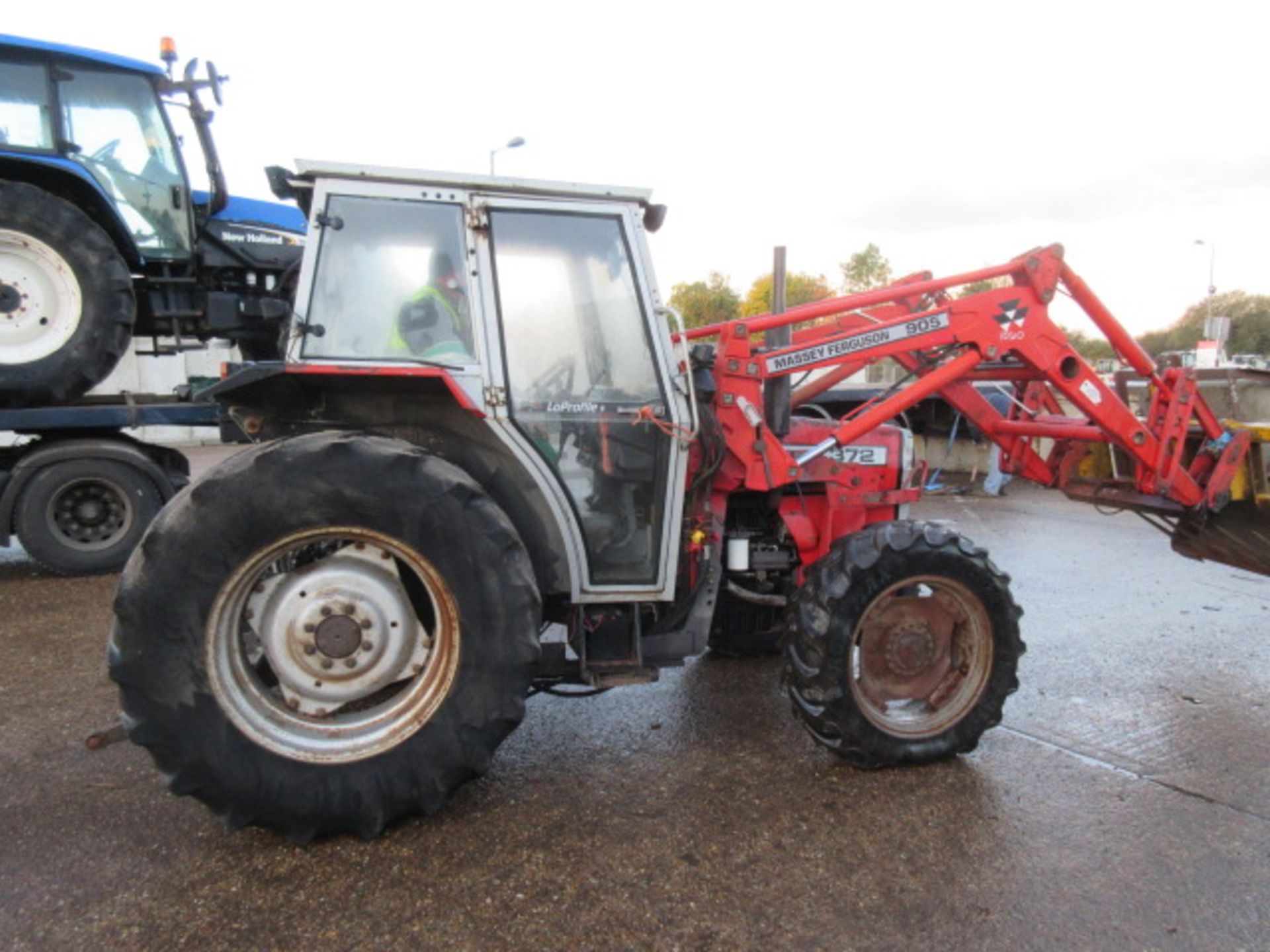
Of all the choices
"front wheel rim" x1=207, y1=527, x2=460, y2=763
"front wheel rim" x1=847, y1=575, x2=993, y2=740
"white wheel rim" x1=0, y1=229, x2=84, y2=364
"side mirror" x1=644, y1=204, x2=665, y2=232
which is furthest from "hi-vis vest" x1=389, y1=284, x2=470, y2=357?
"white wheel rim" x1=0, y1=229, x2=84, y2=364

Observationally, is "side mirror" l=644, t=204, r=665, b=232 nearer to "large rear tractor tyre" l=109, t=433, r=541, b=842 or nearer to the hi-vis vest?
the hi-vis vest

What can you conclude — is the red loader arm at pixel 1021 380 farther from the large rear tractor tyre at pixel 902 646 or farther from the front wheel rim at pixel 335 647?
the front wheel rim at pixel 335 647

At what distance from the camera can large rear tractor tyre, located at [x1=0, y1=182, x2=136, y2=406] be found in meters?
6.27

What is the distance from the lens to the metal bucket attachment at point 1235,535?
4305mm

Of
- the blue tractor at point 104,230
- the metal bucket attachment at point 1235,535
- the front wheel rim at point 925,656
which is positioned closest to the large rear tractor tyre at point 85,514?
the blue tractor at point 104,230

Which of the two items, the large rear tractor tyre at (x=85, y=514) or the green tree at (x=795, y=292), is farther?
the green tree at (x=795, y=292)

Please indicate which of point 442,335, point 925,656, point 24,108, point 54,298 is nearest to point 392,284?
point 442,335

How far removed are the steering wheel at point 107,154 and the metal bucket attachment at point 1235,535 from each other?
795cm

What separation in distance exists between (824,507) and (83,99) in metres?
6.71

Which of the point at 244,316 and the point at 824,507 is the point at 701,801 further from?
the point at 244,316

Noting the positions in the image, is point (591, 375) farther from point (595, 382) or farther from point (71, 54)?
point (71, 54)

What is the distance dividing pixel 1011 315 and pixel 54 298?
6.60 meters

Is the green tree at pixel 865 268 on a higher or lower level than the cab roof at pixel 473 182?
higher

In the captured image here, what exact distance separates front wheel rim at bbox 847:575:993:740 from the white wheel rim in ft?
20.4
